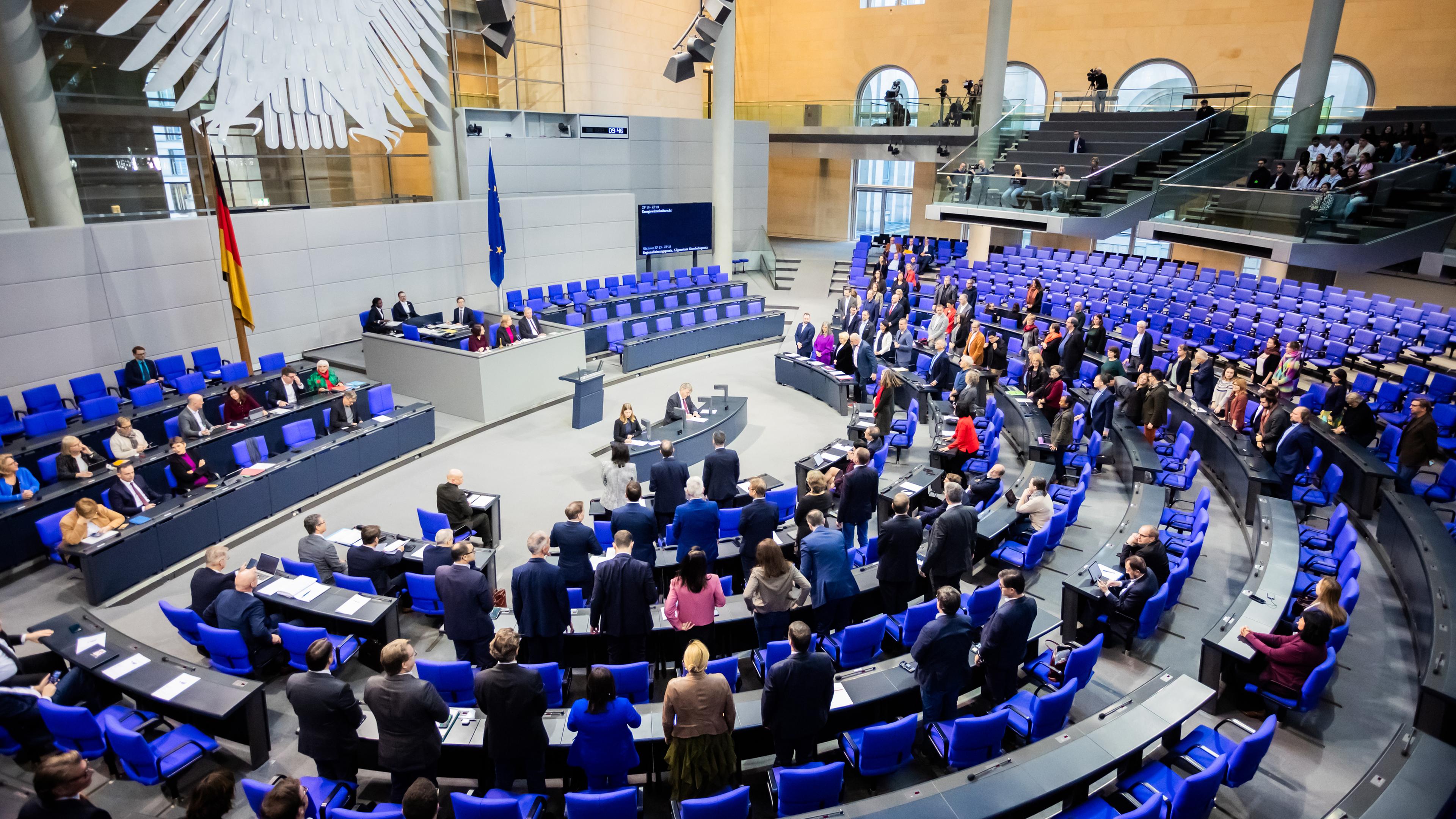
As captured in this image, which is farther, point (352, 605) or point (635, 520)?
point (635, 520)

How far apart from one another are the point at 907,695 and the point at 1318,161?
17.1 meters

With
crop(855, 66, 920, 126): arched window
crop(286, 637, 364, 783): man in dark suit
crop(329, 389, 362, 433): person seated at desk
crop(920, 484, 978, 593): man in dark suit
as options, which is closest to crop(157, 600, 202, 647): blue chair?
crop(286, 637, 364, 783): man in dark suit

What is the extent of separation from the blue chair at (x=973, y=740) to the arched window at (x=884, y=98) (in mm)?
24131

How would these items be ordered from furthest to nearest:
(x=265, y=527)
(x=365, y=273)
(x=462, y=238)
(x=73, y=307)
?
(x=462, y=238) < (x=365, y=273) < (x=73, y=307) < (x=265, y=527)

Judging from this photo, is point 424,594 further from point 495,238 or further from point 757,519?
point 495,238

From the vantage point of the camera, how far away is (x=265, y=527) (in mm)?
9469

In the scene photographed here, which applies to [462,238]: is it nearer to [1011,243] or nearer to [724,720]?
[724,720]

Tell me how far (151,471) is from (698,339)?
9919 millimetres

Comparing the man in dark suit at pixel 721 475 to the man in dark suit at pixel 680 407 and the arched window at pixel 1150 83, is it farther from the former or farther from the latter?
the arched window at pixel 1150 83

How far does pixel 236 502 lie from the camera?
357 inches

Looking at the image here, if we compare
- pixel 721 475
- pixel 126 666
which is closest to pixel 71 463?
pixel 126 666

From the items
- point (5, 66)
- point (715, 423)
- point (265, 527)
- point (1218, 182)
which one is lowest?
point (265, 527)

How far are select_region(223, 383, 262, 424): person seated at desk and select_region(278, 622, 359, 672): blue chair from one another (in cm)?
499

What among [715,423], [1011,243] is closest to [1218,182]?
[1011,243]
